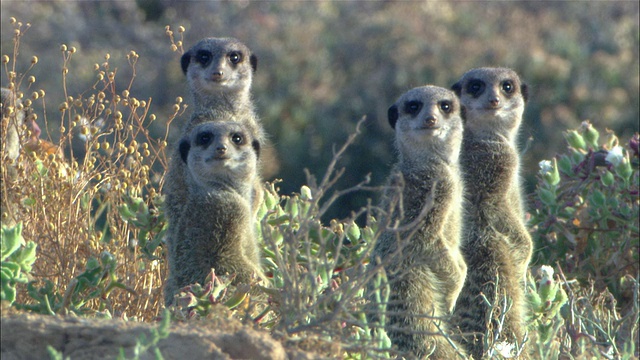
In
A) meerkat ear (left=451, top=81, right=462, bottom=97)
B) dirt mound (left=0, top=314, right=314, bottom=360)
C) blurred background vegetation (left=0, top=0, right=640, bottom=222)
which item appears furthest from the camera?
blurred background vegetation (left=0, top=0, right=640, bottom=222)

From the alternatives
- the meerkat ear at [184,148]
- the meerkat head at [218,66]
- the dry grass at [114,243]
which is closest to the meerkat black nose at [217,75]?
the meerkat head at [218,66]

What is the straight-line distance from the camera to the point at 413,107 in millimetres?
4383

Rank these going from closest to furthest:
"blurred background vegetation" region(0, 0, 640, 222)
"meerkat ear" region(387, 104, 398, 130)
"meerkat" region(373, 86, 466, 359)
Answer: "meerkat" region(373, 86, 466, 359) → "meerkat ear" region(387, 104, 398, 130) → "blurred background vegetation" region(0, 0, 640, 222)

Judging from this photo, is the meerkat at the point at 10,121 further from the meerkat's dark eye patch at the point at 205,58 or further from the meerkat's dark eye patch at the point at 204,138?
the meerkat's dark eye patch at the point at 205,58

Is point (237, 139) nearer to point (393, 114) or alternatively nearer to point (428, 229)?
point (393, 114)

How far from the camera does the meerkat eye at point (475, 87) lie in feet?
15.3

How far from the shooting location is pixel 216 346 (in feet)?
9.43

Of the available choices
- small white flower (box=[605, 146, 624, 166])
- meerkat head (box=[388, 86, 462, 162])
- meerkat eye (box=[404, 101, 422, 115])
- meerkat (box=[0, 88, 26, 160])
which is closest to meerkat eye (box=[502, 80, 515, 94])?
meerkat head (box=[388, 86, 462, 162])

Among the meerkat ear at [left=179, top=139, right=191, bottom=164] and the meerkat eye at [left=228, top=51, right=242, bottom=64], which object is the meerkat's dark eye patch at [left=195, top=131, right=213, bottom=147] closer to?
the meerkat ear at [left=179, top=139, right=191, bottom=164]

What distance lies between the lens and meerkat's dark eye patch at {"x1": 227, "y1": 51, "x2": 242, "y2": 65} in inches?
204

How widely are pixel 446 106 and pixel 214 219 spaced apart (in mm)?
1018

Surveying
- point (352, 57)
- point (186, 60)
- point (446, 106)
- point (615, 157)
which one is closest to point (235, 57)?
point (186, 60)

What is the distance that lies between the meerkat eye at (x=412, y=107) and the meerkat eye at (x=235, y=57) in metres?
1.12

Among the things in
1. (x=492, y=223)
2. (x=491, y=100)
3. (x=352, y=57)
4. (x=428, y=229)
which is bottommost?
(x=352, y=57)
